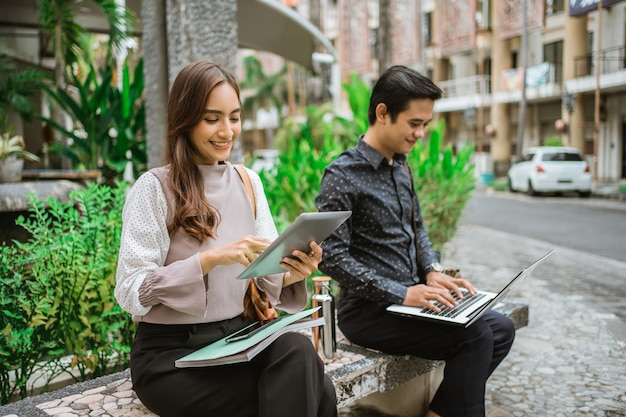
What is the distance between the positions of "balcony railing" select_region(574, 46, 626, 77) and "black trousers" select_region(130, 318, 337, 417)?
22467mm

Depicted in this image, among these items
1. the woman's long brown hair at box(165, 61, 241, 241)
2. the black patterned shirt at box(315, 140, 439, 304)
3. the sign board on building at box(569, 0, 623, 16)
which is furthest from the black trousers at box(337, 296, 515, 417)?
the sign board on building at box(569, 0, 623, 16)

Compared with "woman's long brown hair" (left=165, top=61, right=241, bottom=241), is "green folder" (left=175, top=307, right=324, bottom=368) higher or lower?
lower

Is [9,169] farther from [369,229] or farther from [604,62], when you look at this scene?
[604,62]

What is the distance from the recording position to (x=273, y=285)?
2.09 m

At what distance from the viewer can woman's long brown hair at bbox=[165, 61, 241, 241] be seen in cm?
189

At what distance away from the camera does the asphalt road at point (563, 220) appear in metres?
9.15

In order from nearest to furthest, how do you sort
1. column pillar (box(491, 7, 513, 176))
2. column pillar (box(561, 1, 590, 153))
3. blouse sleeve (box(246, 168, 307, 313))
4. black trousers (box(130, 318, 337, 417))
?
black trousers (box(130, 318, 337, 417))
blouse sleeve (box(246, 168, 307, 313))
column pillar (box(561, 1, 590, 153))
column pillar (box(491, 7, 513, 176))

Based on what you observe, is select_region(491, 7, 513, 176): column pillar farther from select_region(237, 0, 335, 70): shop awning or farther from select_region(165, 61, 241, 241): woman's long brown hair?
select_region(165, 61, 241, 241): woman's long brown hair

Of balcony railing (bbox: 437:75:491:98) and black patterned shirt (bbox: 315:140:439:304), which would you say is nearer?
black patterned shirt (bbox: 315:140:439:304)

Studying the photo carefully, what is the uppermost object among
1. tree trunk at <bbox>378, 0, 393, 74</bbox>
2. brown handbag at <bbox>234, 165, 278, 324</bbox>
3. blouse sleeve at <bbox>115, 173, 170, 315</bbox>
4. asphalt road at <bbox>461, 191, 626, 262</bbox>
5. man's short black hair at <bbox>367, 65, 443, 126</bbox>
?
tree trunk at <bbox>378, 0, 393, 74</bbox>

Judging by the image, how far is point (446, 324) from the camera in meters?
2.43

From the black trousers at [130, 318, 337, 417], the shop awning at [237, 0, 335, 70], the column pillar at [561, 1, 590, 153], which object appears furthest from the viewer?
the column pillar at [561, 1, 590, 153]

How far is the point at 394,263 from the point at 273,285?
799mm

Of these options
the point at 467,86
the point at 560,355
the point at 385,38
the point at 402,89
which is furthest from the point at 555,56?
the point at 402,89
